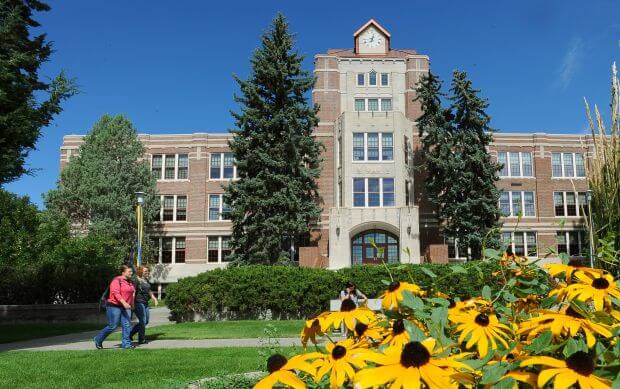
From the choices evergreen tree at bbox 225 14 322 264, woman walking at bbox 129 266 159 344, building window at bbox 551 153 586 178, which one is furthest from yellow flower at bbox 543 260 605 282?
building window at bbox 551 153 586 178

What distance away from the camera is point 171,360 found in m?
9.84

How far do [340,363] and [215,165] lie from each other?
44735mm

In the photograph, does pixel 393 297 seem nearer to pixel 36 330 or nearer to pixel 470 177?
pixel 36 330

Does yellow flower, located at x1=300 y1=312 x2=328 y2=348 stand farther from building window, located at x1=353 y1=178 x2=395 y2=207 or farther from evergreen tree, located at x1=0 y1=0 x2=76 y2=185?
building window, located at x1=353 y1=178 x2=395 y2=207

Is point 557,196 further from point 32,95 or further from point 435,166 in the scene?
point 32,95

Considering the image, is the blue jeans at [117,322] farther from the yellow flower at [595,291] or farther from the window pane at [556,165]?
the window pane at [556,165]

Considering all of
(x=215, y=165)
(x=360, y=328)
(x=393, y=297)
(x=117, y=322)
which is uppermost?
(x=215, y=165)

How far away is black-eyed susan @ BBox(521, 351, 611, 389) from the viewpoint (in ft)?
4.97

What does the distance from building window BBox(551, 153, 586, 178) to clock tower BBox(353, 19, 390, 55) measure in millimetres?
17142

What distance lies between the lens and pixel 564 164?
1802 inches

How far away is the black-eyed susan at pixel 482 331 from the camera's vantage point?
2.00 metres

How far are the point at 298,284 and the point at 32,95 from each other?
12438mm

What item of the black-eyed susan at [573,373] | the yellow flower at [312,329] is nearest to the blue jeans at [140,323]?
the yellow flower at [312,329]

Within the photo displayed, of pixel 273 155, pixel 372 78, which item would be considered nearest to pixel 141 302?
pixel 273 155
